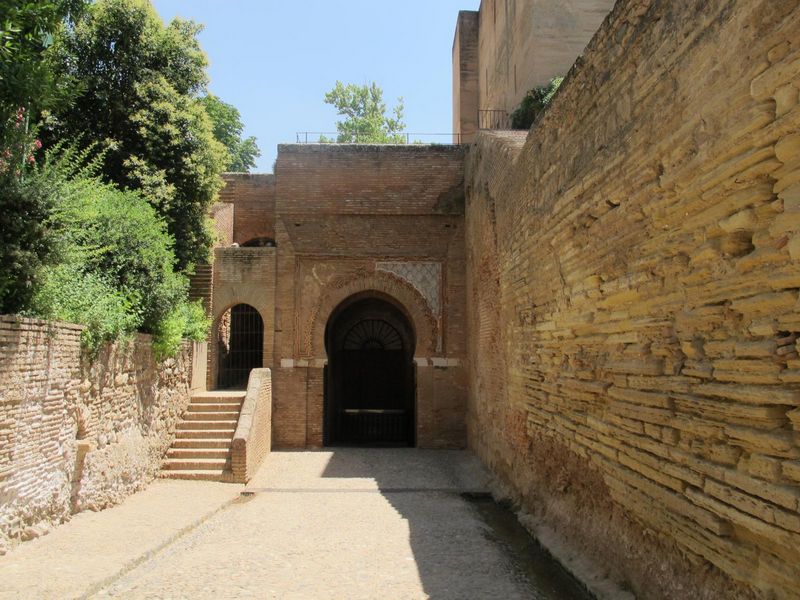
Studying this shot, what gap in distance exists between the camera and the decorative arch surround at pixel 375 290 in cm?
1387

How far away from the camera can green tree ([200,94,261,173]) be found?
2452 centimetres

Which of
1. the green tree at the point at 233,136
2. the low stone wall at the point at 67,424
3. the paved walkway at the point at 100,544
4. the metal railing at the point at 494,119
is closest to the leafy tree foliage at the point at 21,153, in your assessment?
the low stone wall at the point at 67,424

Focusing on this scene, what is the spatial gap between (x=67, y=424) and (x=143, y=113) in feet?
22.5

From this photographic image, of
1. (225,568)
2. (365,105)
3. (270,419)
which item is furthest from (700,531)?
(365,105)

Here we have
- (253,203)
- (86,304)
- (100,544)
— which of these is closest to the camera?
(100,544)

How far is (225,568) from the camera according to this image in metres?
5.94

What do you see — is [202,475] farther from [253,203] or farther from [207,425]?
[253,203]

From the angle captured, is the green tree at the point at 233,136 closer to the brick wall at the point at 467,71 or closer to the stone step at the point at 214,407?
the brick wall at the point at 467,71

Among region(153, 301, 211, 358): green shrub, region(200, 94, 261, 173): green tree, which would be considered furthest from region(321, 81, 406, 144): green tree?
region(153, 301, 211, 358): green shrub

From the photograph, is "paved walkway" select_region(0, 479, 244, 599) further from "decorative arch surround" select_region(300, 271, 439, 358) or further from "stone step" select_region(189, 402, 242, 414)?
"decorative arch surround" select_region(300, 271, 439, 358)

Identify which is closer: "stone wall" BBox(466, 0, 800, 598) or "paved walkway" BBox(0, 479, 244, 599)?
"stone wall" BBox(466, 0, 800, 598)

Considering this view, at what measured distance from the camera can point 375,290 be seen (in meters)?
14.2

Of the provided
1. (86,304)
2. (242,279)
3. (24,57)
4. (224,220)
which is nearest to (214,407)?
(242,279)

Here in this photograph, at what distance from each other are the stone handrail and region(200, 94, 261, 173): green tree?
42.6ft
